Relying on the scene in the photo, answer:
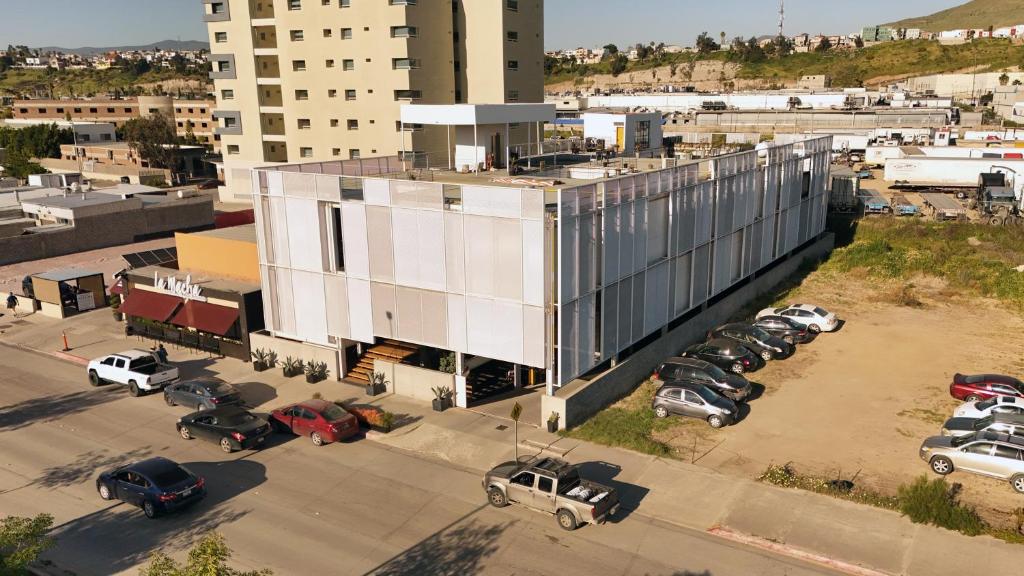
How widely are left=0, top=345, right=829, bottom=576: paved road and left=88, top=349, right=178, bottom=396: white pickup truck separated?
285 centimetres

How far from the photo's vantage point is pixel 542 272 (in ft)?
77.0

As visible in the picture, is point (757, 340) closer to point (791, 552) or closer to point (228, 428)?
point (791, 552)

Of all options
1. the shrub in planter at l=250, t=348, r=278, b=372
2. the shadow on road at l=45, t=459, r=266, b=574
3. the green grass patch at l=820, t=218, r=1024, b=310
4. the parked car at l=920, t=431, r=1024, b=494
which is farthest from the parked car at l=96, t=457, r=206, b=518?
the green grass patch at l=820, t=218, r=1024, b=310

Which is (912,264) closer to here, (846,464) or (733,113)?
(846,464)

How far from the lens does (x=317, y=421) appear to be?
23.7m

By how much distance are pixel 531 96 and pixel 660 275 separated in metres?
39.9

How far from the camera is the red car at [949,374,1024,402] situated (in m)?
25.4

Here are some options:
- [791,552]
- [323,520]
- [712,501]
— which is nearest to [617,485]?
[712,501]

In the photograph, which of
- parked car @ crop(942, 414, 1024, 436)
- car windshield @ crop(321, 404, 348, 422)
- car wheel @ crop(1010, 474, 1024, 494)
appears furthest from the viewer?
car windshield @ crop(321, 404, 348, 422)

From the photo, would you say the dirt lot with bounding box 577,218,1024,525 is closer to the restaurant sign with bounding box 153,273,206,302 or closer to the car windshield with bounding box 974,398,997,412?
the car windshield with bounding box 974,398,997,412

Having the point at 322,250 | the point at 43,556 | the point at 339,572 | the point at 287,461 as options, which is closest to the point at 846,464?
the point at 339,572

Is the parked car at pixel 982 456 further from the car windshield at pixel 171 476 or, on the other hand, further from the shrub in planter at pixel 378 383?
the car windshield at pixel 171 476

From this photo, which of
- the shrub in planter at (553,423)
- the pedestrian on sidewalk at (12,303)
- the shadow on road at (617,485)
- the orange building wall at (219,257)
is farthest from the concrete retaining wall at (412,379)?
the pedestrian on sidewalk at (12,303)

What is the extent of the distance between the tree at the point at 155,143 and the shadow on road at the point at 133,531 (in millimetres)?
84967
